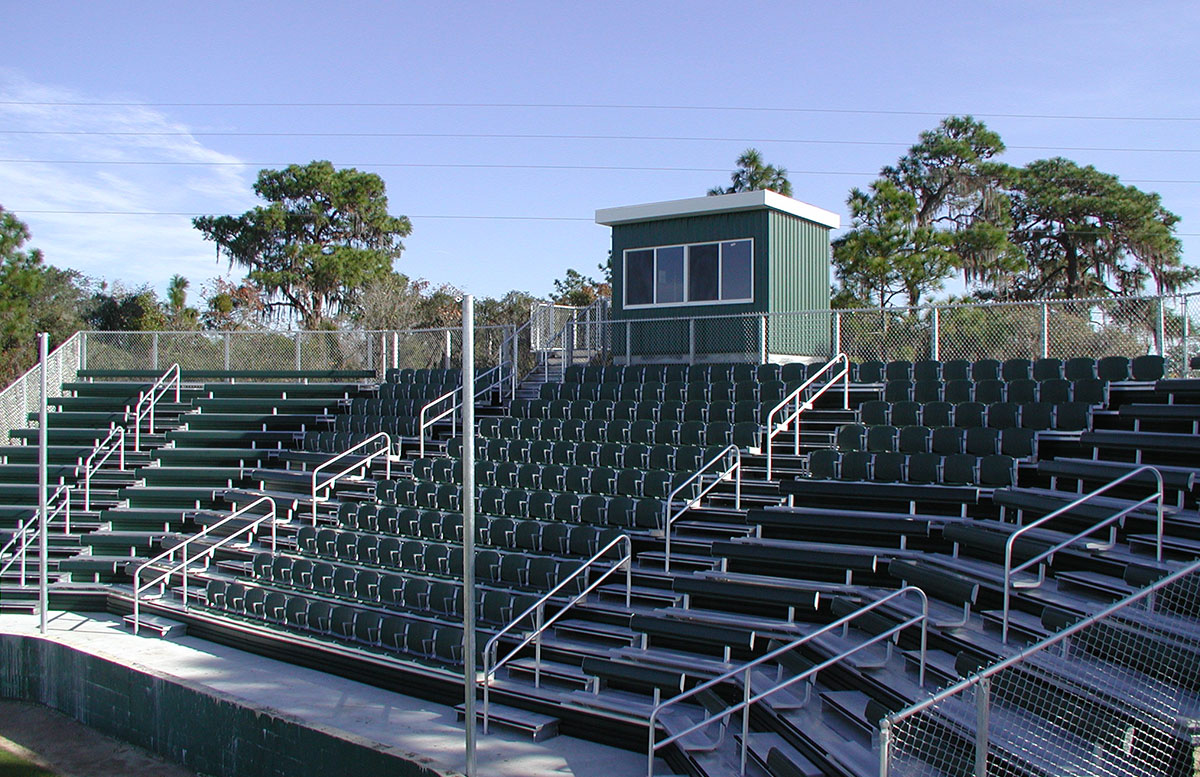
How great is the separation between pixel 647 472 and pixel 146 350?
12524 mm

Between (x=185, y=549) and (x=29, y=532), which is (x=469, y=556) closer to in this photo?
(x=185, y=549)

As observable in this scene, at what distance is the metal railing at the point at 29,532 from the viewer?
13.7 meters

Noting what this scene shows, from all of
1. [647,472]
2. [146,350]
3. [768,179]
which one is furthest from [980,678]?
[768,179]

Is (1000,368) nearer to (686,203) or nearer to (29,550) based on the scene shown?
(686,203)

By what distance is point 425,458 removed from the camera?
14.8 m

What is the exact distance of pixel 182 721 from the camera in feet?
30.2

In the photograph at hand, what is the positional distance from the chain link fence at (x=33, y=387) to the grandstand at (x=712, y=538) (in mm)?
278

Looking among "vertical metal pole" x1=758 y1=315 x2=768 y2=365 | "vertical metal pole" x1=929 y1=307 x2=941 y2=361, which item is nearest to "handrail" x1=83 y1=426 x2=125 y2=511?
"vertical metal pole" x1=758 y1=315 x2=768 y2=365

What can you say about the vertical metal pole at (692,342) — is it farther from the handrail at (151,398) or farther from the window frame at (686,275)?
the handrail at (151,398)

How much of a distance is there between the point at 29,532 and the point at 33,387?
211 inches

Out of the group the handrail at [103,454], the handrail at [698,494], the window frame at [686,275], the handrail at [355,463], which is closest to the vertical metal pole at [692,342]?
the window frame at [686,275]

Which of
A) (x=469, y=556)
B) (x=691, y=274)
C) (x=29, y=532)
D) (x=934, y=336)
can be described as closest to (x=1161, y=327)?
(x=934, y=336)

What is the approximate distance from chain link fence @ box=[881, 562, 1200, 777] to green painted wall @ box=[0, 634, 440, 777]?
352 cm

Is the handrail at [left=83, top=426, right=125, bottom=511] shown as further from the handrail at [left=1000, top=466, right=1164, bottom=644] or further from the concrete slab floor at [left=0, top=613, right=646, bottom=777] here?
the handrail at [left=1000, top=466, right=1164, bottom=644]
